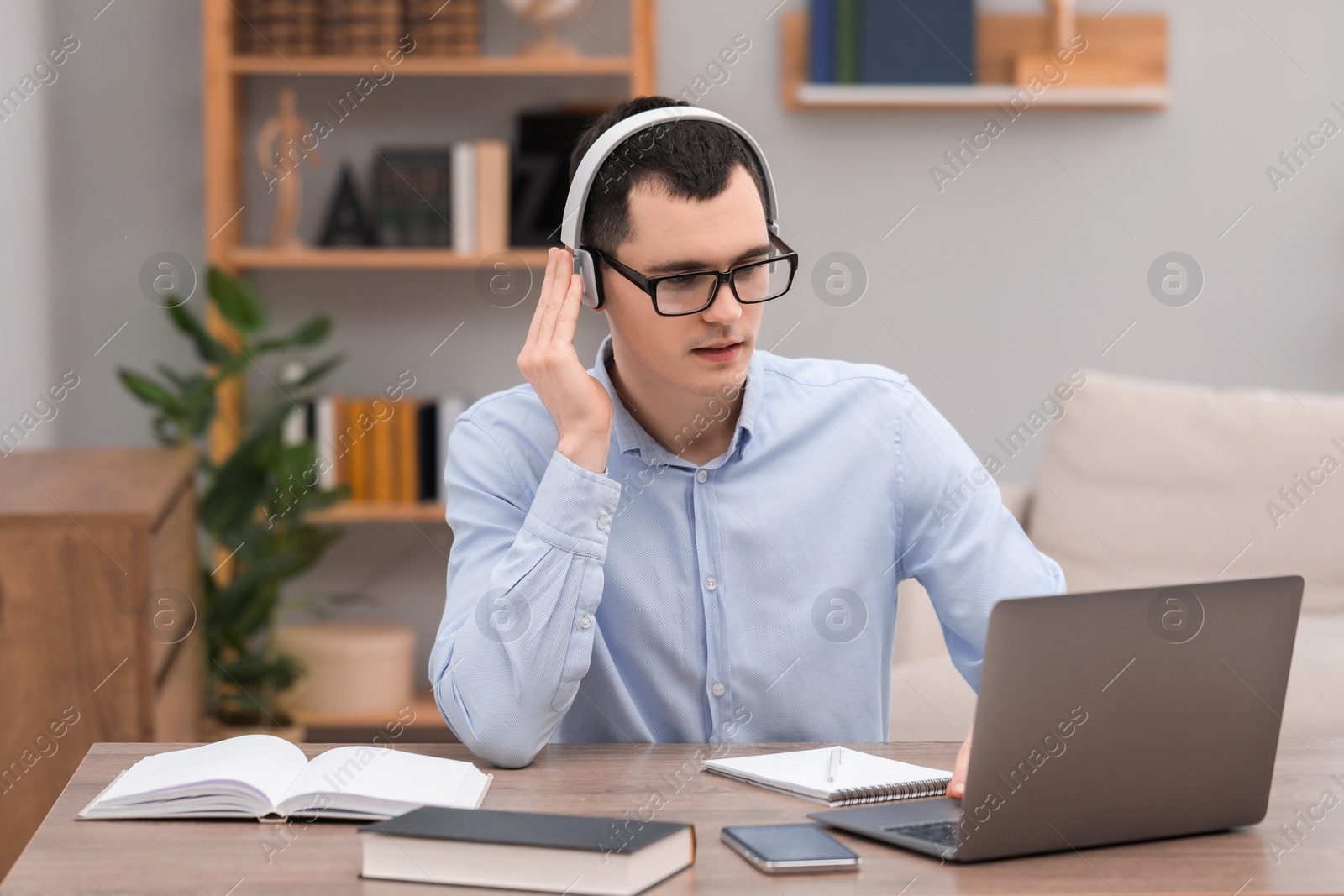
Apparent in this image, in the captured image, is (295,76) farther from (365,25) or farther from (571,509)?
(571,509)

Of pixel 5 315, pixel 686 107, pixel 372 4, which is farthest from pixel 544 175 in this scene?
pixel 686 107

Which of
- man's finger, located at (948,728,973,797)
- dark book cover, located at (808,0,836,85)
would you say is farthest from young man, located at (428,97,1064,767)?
dark book cover, located at (808,0,836,85)

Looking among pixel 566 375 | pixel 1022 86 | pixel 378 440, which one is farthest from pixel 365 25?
pixel 566 375

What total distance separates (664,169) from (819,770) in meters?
0.63

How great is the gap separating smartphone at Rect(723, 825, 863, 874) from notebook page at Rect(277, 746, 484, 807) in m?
0.24

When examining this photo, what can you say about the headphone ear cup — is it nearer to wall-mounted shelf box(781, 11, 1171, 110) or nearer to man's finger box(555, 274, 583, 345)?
man's finger box(555, 274, 583, 345)

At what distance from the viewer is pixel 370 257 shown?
3.24 meters

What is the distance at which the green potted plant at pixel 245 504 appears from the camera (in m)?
2.93

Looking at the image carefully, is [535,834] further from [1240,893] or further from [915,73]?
[915,73]

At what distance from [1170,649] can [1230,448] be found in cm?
176

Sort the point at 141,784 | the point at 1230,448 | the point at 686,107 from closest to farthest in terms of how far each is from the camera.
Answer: the point at 141,784 < the point at 686,107 < the point at 1230,448

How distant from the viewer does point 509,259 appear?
10.8ft

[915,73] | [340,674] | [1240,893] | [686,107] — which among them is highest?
[915,73]

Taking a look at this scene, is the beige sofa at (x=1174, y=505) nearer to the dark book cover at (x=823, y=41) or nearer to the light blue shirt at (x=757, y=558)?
the light blue shirt at (x=757, y=558)
